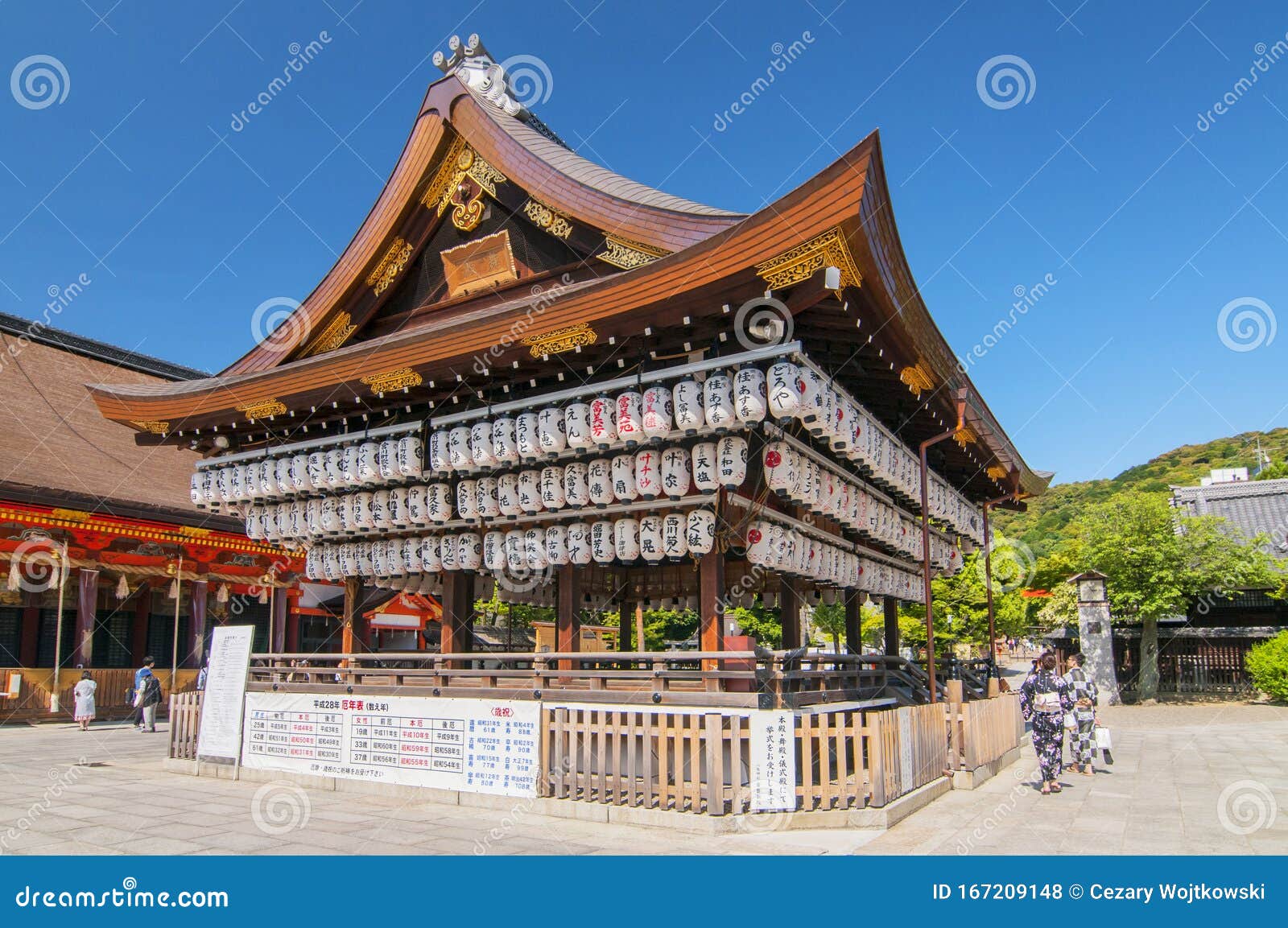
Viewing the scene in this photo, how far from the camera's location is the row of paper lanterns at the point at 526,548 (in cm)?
1096

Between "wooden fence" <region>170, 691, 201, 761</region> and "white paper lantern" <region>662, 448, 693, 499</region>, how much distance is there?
9447 mm

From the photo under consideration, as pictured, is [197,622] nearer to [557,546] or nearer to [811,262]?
[557,546]

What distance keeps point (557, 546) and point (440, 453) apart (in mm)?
2305

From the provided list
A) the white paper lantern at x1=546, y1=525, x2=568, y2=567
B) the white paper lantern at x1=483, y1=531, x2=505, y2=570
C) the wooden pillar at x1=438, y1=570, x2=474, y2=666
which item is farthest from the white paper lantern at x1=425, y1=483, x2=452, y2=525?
the white paper lantern at x1=546, y1=525, x2=568, y2=567

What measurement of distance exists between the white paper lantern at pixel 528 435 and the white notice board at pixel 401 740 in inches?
130

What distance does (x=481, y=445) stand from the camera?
12453 mm

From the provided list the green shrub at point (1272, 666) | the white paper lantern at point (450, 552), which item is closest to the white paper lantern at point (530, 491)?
the white paper lantern at point (450, 552)

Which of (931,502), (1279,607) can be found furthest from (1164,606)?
(931,502)

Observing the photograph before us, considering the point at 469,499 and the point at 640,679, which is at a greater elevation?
the point at 469,499

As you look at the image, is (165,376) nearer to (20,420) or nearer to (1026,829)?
(20,420)

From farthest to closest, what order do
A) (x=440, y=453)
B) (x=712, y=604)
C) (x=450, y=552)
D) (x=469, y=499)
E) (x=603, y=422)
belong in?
(x=450, y=552), (x=469, y=499), (x=440, y=453), (x=603, y=422), (x=712, y=604)

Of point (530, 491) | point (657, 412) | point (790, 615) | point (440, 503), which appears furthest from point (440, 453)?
point (790, 615)

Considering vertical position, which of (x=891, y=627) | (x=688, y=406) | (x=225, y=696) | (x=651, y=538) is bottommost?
(x=225, y=696)

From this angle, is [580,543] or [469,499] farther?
[469,499]
